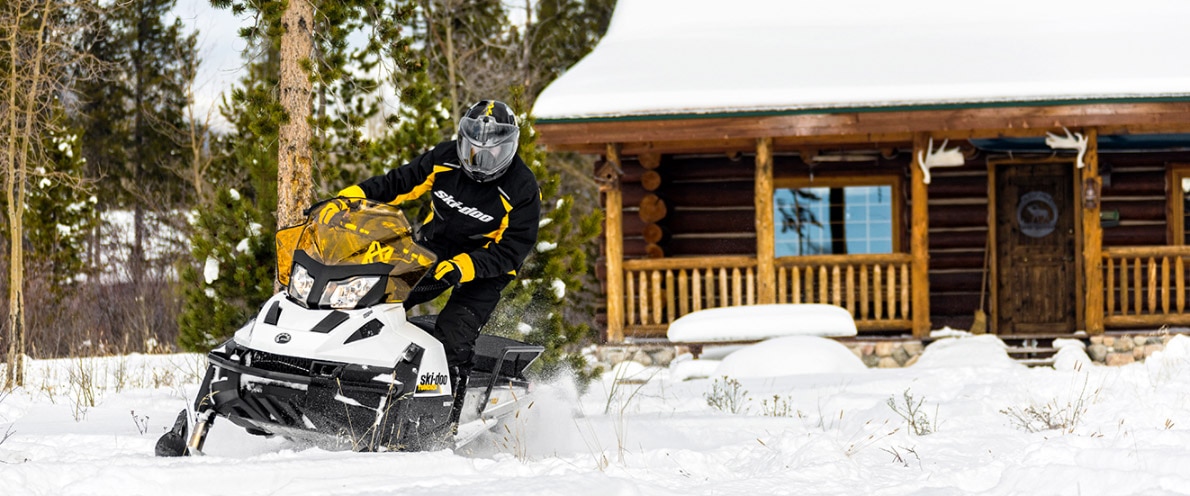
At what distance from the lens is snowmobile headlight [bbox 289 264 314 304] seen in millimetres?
4734

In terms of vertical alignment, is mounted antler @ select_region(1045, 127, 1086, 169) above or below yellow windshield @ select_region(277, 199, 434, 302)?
above

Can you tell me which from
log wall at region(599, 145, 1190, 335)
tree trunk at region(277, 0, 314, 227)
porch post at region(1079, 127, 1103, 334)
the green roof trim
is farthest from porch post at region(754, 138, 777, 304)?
tree trunk at region(277, 0, 314, 227)

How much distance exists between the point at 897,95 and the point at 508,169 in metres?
7.86

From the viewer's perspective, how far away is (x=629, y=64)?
1400cm

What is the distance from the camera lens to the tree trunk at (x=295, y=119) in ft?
25.7

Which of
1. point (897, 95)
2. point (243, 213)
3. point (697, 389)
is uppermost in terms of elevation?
point (897, 95)

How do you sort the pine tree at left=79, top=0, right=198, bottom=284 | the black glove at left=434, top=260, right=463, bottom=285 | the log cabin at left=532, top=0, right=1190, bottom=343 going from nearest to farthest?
1. the black glove at left=434, top=260, right=463, bottom=285
2. the log cabin at left=532, top=0, right=1190, bottom=343
3. the pine tree at left=79, top=0, right=198, bottom=284

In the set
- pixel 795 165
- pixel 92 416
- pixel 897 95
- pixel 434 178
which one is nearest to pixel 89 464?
pixel 434 178

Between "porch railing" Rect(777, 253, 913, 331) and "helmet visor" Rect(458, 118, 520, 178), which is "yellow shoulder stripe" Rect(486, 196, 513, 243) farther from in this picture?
"porch railing" Rect(777, 253, 913, 331)

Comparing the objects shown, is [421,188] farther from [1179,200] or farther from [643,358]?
[1179,200]

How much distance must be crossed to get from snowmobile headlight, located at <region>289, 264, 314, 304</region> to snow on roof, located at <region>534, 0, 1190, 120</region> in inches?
313

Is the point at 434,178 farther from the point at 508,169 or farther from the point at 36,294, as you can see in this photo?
the point at 36,294

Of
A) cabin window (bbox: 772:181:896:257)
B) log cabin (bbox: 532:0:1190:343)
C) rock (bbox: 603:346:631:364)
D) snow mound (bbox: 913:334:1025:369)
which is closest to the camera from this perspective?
snow mound (bbox: 913:334:1025:369)

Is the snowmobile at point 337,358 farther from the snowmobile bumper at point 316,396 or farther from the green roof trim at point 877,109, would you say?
the green roof trim at point 877,109
